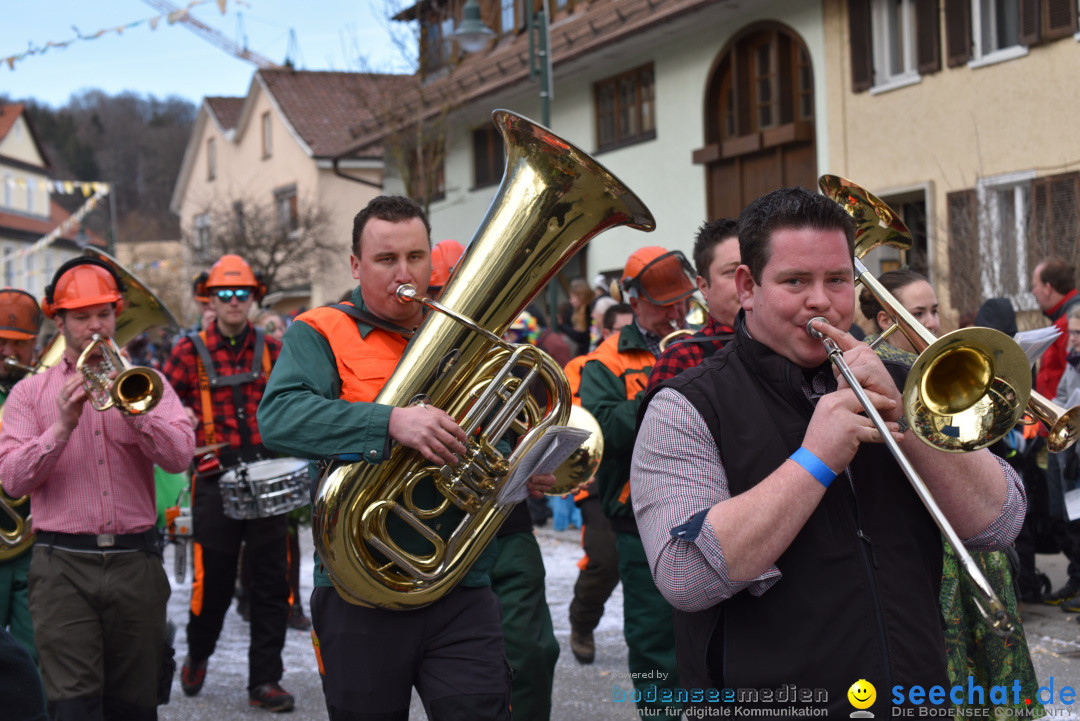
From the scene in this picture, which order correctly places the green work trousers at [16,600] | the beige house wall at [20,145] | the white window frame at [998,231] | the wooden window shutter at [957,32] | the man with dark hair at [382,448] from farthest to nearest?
1. the beige house wall at [20,145]
2. the wooden window shutter at [957,32]
3. the white window frame at [998,231]
4. the green work trousers at [16,600]
5. the man with dark hair at [382,448]

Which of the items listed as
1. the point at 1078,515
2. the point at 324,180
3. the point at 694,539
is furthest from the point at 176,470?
the point at 324,180

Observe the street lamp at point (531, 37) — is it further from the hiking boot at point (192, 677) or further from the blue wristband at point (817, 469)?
the blue wristband at point (817, 469)

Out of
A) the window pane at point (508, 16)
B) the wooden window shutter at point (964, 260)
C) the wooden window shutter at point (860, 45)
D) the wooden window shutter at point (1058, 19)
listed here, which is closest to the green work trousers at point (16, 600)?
the wooden window shutter at point (964, 260)

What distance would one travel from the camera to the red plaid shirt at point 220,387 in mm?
6172

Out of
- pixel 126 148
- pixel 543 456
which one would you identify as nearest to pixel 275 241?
pixel 543 456

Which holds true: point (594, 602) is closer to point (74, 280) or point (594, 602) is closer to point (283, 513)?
point (283, 513)

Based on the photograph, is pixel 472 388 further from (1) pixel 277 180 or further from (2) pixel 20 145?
(2) pixel 20 145

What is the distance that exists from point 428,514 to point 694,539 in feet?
4.11

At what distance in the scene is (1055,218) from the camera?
38.2ft

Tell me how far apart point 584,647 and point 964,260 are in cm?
730

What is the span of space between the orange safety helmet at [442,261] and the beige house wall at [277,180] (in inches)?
905

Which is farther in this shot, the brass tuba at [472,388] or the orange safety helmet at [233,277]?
the orange safety helmet at [233,277]

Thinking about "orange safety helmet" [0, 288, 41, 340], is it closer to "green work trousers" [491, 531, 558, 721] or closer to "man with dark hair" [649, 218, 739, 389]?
"green work trousers" [491, 531, 558, 721]

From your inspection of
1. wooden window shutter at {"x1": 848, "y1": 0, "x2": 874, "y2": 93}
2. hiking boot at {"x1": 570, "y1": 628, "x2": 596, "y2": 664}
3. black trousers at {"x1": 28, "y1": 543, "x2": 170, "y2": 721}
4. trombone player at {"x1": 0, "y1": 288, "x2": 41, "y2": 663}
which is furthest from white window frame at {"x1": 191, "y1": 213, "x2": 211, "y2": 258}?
black trousers at {"x1": 28, "y1": 543, "x2": 170, "y2": 721}
